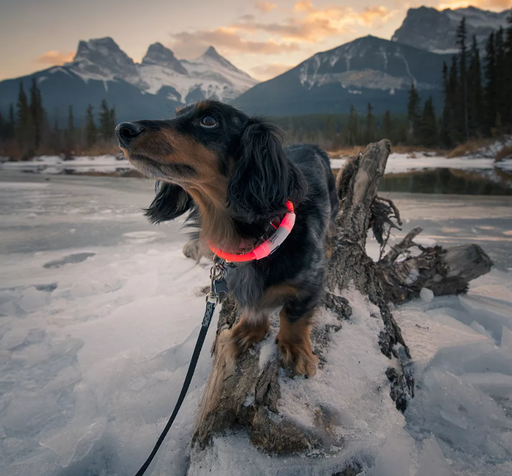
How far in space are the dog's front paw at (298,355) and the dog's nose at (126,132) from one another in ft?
3.64

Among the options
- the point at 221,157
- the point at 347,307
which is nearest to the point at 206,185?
the point at 221,157

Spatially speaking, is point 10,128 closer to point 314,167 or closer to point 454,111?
point 454,111

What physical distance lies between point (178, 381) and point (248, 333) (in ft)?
1.86

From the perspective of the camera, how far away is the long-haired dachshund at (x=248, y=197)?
1450 mm

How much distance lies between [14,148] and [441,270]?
48065mm

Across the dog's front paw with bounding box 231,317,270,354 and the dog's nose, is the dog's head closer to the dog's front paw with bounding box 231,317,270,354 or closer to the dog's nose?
the dog's nose

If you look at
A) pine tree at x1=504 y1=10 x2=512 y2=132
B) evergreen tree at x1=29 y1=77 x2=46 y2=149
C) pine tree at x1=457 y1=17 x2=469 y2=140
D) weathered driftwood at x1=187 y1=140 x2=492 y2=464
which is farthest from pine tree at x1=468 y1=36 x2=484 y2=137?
evergreen tree at x1=29 y1=77 x2=46 y2=149

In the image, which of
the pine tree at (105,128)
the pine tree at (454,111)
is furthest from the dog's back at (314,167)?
the pine tree at (105,128)

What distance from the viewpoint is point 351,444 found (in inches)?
52.1

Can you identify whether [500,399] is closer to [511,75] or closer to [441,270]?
[441,270]

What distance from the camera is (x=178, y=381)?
202 centimetres

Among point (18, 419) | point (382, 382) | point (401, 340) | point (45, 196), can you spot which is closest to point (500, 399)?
point (401, 340)

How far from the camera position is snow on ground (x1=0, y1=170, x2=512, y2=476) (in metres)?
1.42

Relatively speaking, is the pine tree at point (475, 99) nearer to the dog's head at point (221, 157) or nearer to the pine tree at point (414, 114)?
the pine tree at point (414, 114)
